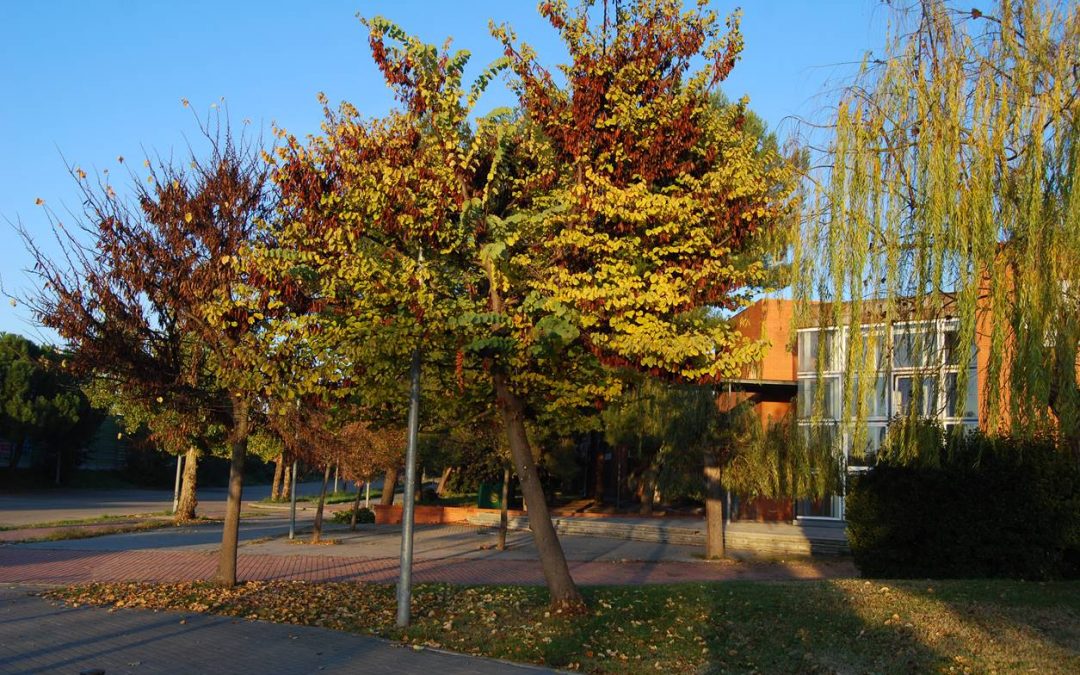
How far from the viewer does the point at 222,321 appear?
11148mm

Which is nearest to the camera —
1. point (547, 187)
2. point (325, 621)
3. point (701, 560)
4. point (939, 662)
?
point (939, 662)

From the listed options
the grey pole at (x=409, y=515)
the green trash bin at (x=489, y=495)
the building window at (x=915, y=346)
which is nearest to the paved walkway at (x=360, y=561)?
the grey pole at (x=409, y=515)

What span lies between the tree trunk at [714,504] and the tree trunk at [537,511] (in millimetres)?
10219

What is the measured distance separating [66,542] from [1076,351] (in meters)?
21.5

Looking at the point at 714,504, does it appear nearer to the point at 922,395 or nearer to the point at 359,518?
the point at 922,395

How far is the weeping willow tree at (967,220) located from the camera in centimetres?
856

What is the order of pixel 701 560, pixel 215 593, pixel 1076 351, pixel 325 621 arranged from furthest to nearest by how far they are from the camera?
pixel 701 560, pixel 215 593, pixel 325 621, pixel 1076 351

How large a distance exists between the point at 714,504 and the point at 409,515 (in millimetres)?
11855

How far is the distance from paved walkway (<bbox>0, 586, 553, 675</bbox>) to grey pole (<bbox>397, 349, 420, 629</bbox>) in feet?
2.08

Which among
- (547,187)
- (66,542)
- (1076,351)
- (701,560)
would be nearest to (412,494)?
(547,187)

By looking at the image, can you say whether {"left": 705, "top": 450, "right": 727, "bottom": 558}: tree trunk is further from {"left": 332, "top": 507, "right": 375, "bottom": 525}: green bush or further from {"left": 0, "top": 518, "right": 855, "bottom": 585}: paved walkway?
{"left": 332, "top": 507, "right": 375, "bottom": 525}: green bush

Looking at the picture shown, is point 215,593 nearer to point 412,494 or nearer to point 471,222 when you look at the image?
point 412,494

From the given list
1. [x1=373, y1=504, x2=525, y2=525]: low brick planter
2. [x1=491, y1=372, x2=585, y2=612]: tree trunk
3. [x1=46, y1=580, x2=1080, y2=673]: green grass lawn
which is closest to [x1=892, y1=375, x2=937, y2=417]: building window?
[x1=46, y1=580, x2=1080, y2=673]: green grass lawn

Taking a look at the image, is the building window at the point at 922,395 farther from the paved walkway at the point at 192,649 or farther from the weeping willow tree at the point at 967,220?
the paved walkway at the point at 192,649
